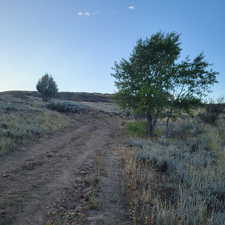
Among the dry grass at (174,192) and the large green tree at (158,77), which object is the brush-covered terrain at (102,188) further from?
the large green tree at (158,77)

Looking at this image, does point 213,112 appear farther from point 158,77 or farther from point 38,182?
point 38,182

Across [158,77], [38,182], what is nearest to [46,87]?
[158,77]

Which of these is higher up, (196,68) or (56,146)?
(196,68)

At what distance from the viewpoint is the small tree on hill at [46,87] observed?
46.1 metres

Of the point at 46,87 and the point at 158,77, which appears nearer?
the point at 158,77

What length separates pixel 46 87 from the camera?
46.6m

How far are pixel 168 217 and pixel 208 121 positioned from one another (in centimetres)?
1758

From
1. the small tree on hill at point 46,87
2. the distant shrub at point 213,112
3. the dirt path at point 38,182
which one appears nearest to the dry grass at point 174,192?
the dirt path at point 38,182

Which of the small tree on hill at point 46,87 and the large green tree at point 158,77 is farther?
the small tree on hill at point 46,87

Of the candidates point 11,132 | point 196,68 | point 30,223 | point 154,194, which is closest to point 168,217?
point 154,194

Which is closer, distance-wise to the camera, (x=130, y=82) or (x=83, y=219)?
(x=83, y=219)

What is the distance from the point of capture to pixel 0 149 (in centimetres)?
782

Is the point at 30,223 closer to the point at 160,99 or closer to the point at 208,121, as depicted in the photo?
the point at 160,99

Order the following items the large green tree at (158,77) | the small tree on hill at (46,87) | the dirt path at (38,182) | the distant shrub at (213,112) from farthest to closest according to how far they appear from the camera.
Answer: the small tree on hill at (46,87), the distant shrub at (213,112), the large green tree at (158,77), the dirt path at (38,182)
